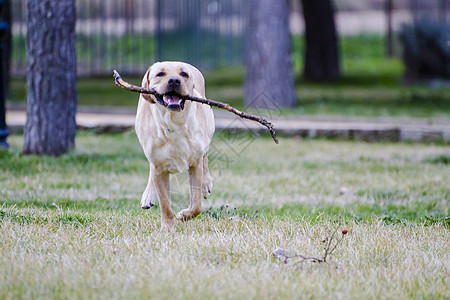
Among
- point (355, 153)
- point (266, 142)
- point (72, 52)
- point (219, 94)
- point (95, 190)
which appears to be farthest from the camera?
point (219, 94)

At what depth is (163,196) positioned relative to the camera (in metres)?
4.50

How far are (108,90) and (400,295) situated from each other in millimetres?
13733

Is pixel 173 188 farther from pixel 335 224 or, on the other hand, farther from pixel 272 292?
pixel 272 292

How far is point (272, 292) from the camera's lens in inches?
124

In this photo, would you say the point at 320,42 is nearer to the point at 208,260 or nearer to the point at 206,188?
the point at 206,188

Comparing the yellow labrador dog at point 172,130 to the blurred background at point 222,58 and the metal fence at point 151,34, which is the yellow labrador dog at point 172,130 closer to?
the blurred background at point 222,58

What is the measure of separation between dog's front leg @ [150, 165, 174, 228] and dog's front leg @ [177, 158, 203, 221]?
13 cm

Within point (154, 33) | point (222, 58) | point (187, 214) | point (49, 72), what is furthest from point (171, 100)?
point (222, 58)

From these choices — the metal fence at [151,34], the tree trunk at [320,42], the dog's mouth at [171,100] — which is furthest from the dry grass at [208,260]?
the tree trunk at [320,42]

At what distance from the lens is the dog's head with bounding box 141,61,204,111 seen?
401cm

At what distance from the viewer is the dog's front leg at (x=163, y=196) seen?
447cm

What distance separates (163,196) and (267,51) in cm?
767

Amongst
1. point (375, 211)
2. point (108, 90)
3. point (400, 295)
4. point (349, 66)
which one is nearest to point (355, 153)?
point (375, 211)

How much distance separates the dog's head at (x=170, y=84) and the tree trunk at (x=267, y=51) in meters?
7.35
